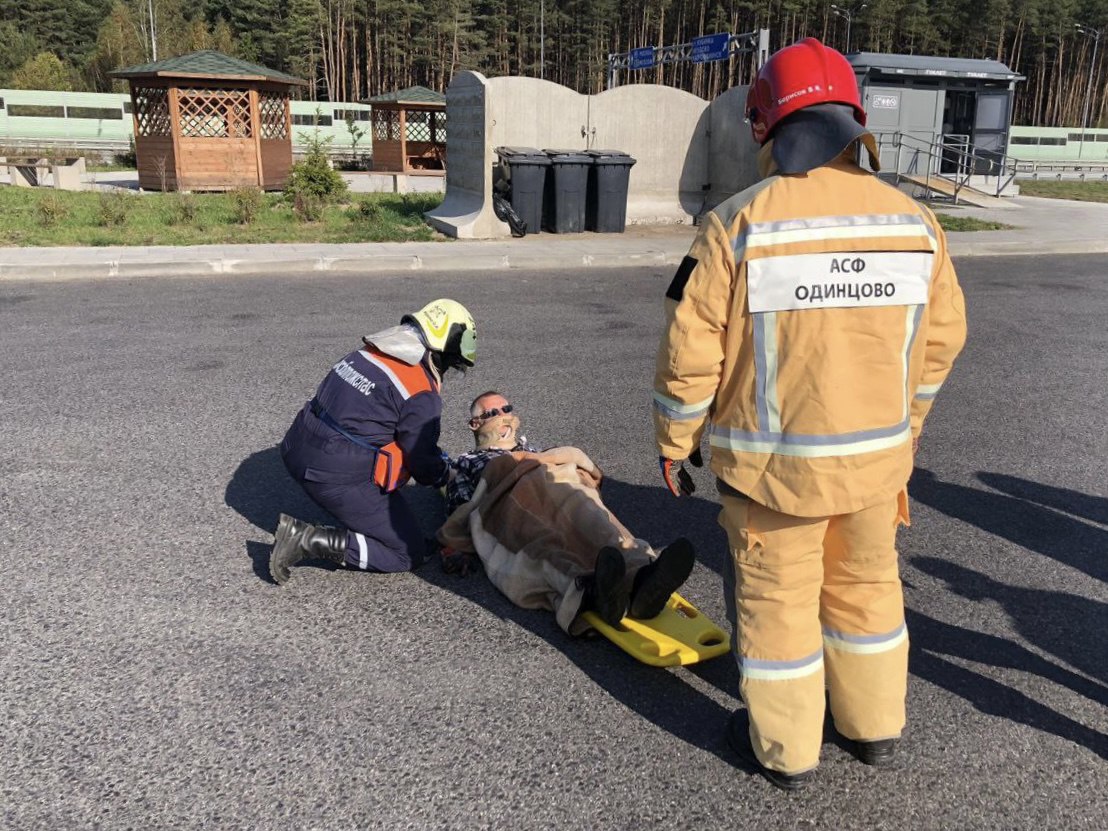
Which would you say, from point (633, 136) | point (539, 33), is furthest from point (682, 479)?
point (539, 33)

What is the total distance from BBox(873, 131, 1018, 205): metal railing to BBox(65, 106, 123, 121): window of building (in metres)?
30.6

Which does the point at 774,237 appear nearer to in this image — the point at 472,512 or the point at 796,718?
the point at 796,718

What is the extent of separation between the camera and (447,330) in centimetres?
388

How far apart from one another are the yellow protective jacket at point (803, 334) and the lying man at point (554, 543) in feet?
2.29

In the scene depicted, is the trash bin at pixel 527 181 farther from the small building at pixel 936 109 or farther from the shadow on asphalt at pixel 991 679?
the shadow on asphalt at pixel 991 679

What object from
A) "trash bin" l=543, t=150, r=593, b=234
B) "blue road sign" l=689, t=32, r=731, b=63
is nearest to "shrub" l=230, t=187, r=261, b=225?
"trash bin" l=543, t=150, r=593, b=234

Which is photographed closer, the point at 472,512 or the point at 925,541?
the point at 472,512

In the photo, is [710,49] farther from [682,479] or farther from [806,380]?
[806,380]

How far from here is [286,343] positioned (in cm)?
795

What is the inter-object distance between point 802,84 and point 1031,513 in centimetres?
315

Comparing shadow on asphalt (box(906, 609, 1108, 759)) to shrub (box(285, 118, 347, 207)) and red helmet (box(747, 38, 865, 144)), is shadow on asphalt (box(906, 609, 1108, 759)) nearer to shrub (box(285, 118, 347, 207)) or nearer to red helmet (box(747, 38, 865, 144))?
red helmet (box(747, 38, 865, 144))

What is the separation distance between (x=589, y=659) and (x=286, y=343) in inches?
208

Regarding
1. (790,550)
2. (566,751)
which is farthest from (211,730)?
(790,550)

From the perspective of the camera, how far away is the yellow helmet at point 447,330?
3.88 m
